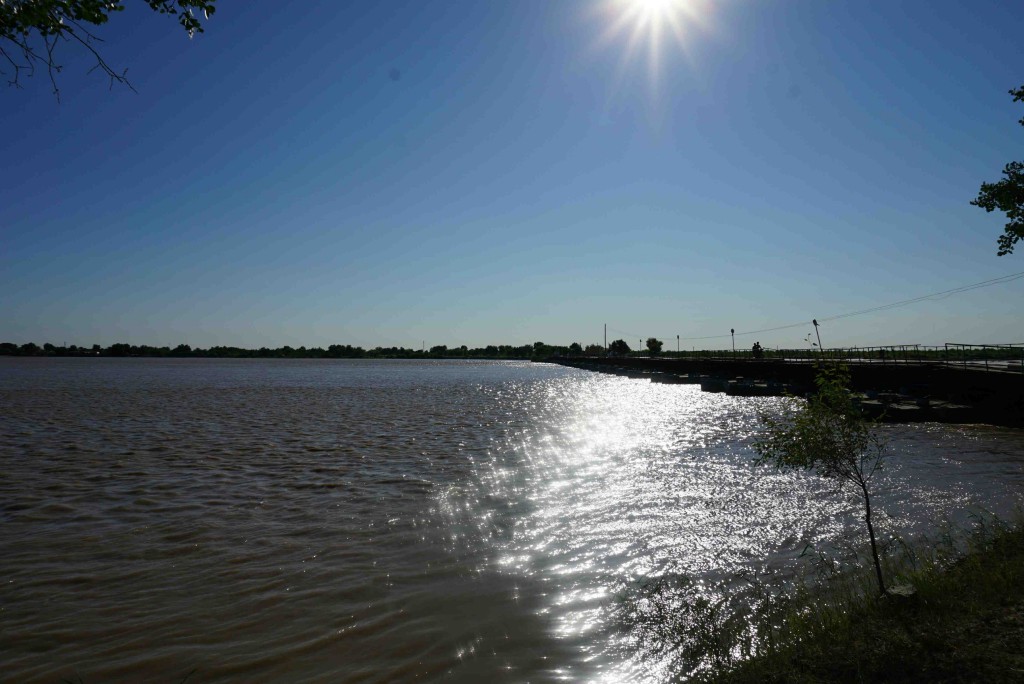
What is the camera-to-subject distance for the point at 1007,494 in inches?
535

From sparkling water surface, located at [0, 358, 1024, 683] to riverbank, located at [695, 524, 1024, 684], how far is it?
1437 millimetres

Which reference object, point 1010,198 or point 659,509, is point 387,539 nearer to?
point 659,509

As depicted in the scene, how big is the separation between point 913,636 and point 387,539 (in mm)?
8247

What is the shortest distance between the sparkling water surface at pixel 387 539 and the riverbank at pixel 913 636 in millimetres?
1437

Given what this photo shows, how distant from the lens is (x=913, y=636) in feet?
17.8

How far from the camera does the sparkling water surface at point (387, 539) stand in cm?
646

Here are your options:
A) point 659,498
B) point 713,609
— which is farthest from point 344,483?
point 713,609

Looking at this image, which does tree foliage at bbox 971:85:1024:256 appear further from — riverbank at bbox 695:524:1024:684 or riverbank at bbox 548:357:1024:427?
riverbank at bbox 695:524:1024:684

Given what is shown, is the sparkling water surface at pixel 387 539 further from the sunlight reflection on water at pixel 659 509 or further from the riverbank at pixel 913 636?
the riverbank at pixel 913 636

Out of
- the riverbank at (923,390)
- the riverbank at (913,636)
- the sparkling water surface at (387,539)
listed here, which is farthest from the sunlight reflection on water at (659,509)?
the riverbank at (923,390)

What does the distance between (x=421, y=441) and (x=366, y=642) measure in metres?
16.4

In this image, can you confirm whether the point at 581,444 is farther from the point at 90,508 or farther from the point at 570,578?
the point at 90,508

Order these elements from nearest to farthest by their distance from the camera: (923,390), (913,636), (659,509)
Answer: (913,636) → (659,509) → (923,390)

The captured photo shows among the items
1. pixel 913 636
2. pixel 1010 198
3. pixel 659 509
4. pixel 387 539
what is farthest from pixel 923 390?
pixel 387 539
